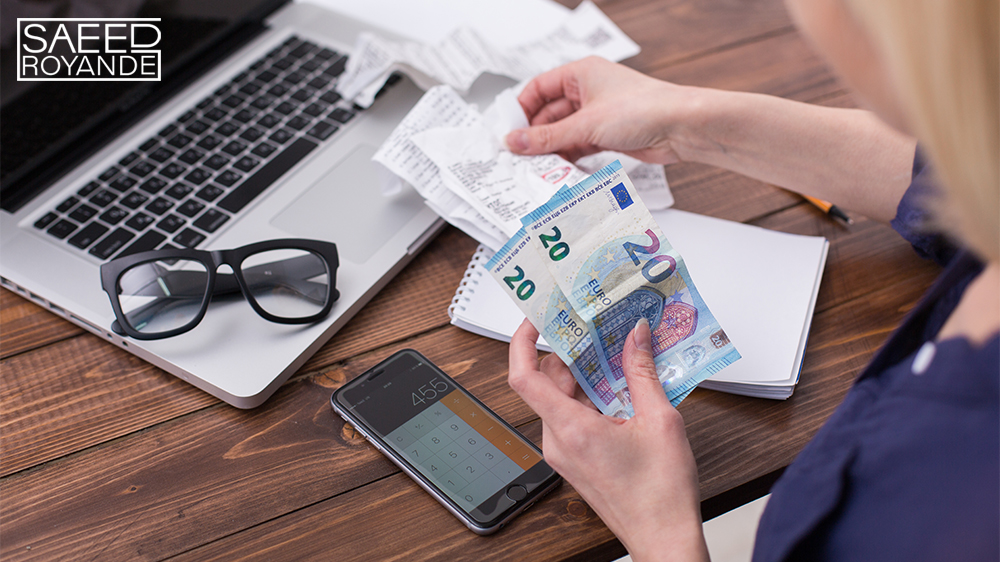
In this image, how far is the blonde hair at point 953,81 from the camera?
345 millimetres

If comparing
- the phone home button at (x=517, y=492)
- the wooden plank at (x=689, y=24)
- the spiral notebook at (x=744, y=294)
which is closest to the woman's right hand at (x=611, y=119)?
the spiral notebook at (x=744, y=294)

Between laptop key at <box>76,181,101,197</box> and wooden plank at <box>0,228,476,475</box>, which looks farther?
laptop key at <box>76,181,101,197</box>

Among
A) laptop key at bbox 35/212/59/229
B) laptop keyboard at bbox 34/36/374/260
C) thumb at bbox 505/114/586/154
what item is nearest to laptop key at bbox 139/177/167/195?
laptop keyboard at bbox 34/36/374/260

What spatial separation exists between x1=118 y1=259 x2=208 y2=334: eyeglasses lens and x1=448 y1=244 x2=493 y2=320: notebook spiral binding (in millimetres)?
266

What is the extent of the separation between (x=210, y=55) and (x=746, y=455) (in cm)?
93

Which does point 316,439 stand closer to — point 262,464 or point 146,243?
point 262,464

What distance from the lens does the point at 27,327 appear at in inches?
31.5

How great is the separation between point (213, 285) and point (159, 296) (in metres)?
0.06

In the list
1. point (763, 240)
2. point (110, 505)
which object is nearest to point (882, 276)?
point (763, 240)

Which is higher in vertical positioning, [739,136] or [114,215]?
[739,136]

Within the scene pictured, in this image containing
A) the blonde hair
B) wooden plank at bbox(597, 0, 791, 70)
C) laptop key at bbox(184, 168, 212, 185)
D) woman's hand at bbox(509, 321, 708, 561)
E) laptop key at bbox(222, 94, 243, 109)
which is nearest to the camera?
the blonde hair

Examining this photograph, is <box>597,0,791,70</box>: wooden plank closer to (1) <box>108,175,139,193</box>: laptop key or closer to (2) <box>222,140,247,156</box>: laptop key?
(2) <box>222,140,247,156</box>: laptop key

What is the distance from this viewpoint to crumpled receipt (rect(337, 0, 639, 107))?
988 mm

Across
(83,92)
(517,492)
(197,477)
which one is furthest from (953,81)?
(83,92)
